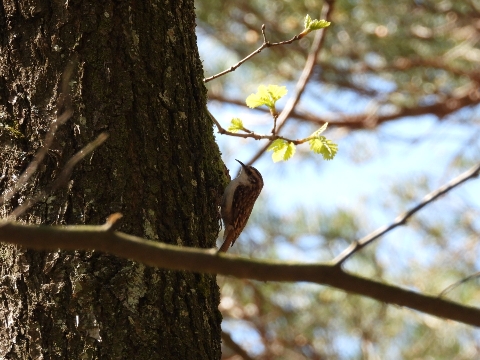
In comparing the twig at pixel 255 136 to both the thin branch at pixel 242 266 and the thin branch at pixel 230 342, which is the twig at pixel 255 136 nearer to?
the thin branch at pixel 230 342

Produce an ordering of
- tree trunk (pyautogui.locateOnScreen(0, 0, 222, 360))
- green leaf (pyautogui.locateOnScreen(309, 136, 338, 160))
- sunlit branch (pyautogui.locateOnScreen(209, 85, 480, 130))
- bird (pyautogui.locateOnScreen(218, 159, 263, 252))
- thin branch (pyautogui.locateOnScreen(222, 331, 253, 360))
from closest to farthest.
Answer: tree trunk (pyautogui.locateOnScreen(0, 0, 222, 360))
green leaf (pyautogui.locateOnScreen(309, 136, 338, 160))
thin branch (pyautogui.locateOnScreen(222, 331, 253, 360))
bird (pyautogui.locateOnScreen(218, 159, 263, 252))
sunlit branch (pyautogui.locateOnScreen(209, 85, 480, 130))

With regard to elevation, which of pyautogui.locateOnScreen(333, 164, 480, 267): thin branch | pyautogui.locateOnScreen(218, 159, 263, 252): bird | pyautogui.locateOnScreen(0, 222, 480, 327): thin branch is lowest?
pyautogui.locateOnScreen(0, 222, 480, 327): thin branch

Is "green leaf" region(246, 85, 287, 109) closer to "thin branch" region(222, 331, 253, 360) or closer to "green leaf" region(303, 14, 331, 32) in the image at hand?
"green leaf" region(303, 14, 331, 32)

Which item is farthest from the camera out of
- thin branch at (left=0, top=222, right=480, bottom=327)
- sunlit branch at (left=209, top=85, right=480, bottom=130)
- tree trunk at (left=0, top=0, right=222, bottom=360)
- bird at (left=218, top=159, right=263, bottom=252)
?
sunlit branch at (left=209, top=85, right=480, bottom=130)

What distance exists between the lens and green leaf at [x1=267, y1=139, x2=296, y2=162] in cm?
227

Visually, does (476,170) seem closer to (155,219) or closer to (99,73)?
(155,219)

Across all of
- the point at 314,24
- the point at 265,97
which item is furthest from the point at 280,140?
the point at 314,24

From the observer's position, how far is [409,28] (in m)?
5.85

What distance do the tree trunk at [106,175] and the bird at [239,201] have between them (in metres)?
1.31

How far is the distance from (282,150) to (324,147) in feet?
0.48

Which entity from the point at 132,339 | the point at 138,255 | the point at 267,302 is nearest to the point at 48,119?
the point at 132,339

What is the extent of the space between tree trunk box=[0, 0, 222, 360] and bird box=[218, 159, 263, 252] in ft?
4.30

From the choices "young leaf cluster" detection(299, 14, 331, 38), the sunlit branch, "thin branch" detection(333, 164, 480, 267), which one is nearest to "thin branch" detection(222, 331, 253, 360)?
"young leaf cluster" detection(299, 14, 331, 38)

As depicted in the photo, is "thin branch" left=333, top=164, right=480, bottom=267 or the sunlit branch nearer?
"thin branch" left=333, top=164, right=480, bottom=267
